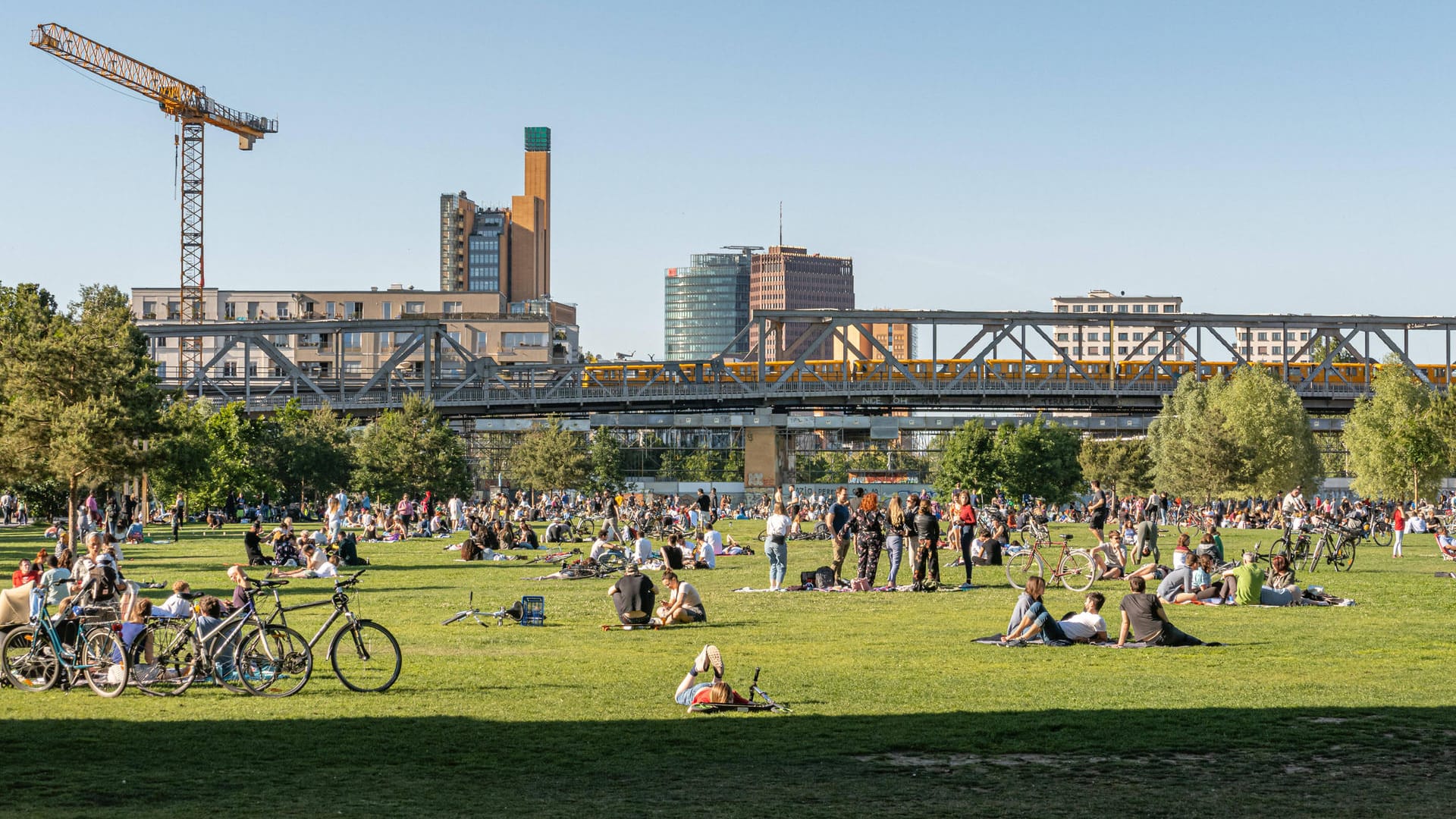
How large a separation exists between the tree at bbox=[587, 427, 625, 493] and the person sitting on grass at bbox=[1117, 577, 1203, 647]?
219 feet

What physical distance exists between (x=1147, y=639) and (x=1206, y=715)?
5126 mm

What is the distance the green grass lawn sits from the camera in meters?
10.4

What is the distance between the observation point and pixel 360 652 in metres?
15.1

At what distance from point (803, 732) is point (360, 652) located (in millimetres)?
4709

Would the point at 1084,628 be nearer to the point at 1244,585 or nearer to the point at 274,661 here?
the point at 1244,585

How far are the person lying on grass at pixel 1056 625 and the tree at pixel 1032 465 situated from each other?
59664 mm

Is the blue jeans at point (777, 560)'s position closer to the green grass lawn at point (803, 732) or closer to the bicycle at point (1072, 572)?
the bicycle at point (1072, 572)

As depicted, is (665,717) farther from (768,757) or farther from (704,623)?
→ (704,623)

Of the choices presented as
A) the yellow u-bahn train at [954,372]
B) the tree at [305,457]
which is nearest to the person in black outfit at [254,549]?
the tree at [305,457]

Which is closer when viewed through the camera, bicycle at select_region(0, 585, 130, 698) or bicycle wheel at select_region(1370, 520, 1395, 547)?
bicycle at select_region(0, 585, 130, 698)

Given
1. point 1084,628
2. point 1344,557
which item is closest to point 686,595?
point 1084,628

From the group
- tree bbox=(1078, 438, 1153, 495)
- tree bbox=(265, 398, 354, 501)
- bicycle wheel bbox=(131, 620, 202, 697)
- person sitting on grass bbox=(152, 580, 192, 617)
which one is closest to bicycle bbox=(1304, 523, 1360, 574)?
person sitting on grass bbox=(152, 580, 192, 617)

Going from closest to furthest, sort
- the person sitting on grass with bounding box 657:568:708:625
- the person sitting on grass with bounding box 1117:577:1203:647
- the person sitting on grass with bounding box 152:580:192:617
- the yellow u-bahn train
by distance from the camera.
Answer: the person sitting on grass with bounding box 152:580:192:617, the person sitting on grass with bounding box 1117:577:1203:647, the person sitting on grass with bounding box 657:568:708:625, the yellow u-bahn train

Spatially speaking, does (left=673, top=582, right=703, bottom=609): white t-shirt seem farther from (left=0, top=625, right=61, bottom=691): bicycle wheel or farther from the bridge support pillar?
the bridge support pillar
